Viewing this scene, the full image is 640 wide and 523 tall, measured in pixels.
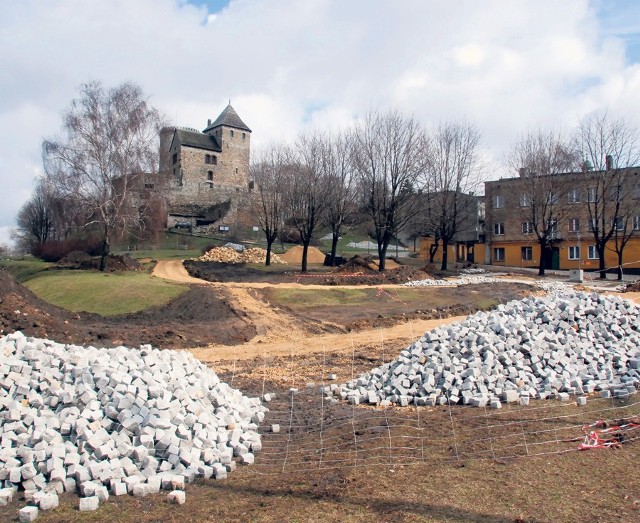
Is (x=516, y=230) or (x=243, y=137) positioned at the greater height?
(x=243, y=137)

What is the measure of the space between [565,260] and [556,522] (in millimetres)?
44089

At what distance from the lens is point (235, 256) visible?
150 feet

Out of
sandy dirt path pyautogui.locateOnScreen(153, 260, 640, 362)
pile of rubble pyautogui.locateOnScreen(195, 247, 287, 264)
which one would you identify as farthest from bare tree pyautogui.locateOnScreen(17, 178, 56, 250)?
sandy dirt path pyautogui.locateOnScreen(153, 260, 640, 362)

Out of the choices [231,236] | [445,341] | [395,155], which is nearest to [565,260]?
[395,155]

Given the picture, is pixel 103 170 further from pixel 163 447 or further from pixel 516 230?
pixel 516 230

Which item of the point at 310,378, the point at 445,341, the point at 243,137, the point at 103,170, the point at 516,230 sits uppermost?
the point at 243,137

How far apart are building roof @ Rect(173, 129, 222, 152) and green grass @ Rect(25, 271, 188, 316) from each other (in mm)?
44124

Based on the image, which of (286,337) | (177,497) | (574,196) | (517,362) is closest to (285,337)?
(286,337)

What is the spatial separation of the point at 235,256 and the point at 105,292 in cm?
2110

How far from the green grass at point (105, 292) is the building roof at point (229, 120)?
161 feet

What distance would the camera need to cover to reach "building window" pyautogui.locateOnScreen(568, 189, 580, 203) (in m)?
41.4

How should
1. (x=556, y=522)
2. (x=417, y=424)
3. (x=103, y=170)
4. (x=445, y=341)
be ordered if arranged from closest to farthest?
1. (x=556, y=522)
2. (x=417, y=424)
3. (x=445, y=341)
4. (x=103, y=170)

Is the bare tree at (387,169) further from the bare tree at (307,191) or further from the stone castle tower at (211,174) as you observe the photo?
the stone castle tower at (211,174)

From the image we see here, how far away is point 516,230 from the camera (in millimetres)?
48531
